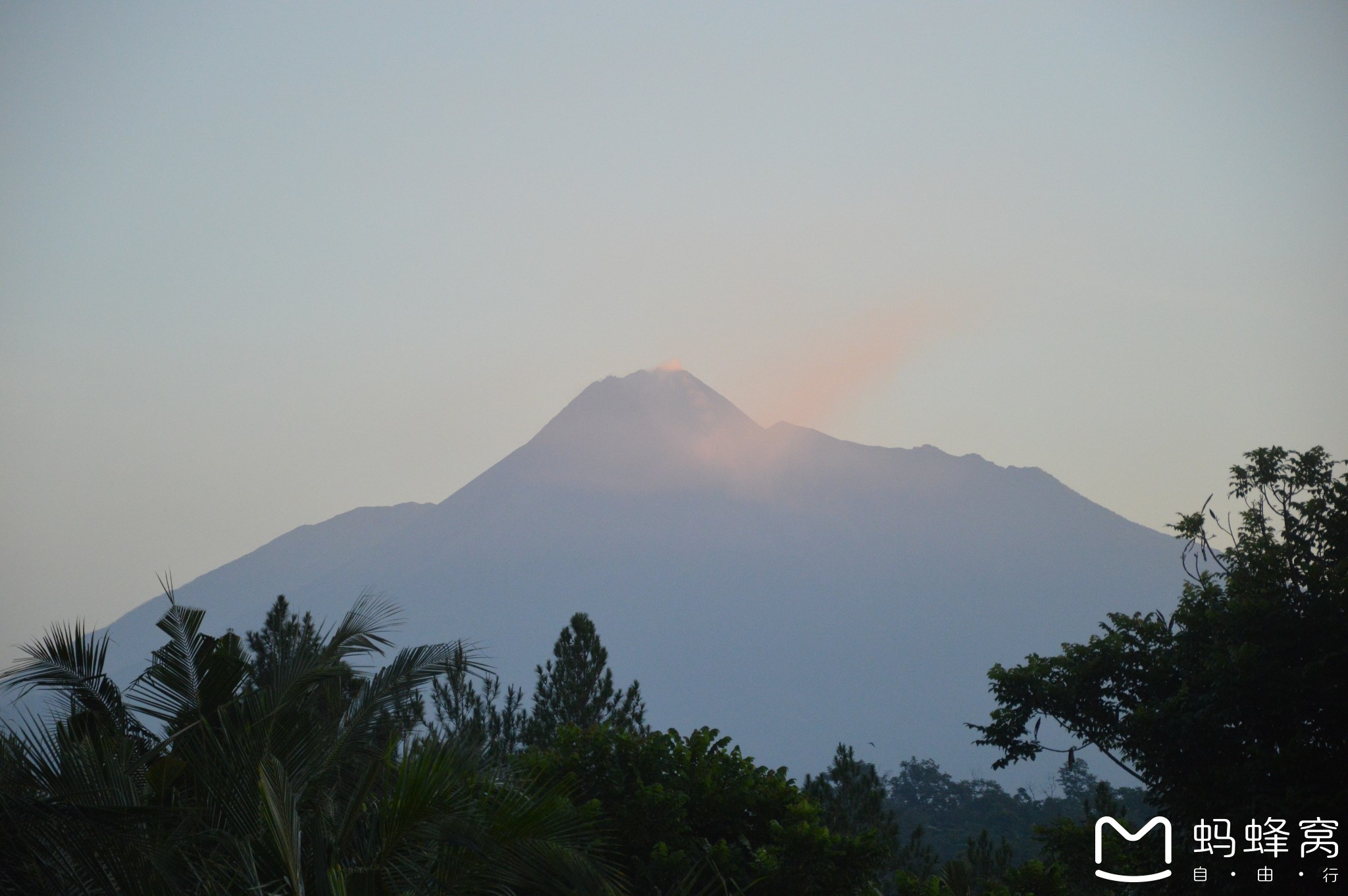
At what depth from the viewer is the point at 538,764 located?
1006 cm

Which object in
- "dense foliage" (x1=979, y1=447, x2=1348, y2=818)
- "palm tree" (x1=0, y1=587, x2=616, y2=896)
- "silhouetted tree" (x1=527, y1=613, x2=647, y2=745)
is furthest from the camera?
"silhouetted tree" (x1=527, y1=613, x2=647, y2=745)

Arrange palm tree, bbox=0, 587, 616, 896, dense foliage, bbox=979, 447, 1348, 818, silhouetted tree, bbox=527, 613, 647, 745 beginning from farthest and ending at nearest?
silhouetted tree, bbox=527, 613, 647, 745 < dense foliage, bbox=979, 447, 1348, 818 < palm tree, bbox=0, 587, 616, 896

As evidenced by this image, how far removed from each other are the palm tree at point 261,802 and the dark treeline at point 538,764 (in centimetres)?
2

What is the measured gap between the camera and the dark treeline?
5219 millimetres

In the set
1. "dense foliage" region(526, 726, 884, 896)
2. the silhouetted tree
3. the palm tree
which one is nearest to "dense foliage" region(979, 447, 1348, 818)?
"dense foliage" region(526, 726, 884, 896)

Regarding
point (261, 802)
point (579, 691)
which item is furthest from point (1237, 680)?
point (579, 691)

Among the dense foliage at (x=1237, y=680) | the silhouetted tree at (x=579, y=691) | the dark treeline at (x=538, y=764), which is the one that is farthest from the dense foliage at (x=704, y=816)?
the silhouetted tree at (x=579, y=691)

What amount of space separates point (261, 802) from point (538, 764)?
16.6 feet

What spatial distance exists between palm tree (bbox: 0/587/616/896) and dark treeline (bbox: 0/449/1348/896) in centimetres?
2

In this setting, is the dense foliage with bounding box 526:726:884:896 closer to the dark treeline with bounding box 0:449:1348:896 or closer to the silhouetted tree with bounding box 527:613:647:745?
the dark treeline with bounding box 0:449:1348:896

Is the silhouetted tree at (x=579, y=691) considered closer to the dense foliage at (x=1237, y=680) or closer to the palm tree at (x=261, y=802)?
the dense foliage at (x=1237, y=680)

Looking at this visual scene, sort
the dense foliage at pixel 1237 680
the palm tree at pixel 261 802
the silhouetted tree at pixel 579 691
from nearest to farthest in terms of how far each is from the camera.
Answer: the palm tree at pixel 261 802
the dense foliage at pixel 1237 680
the silhouetted tree at pixel 579 691

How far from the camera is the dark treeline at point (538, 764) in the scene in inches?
205

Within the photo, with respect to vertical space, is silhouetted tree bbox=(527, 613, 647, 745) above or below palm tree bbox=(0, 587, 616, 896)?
above
